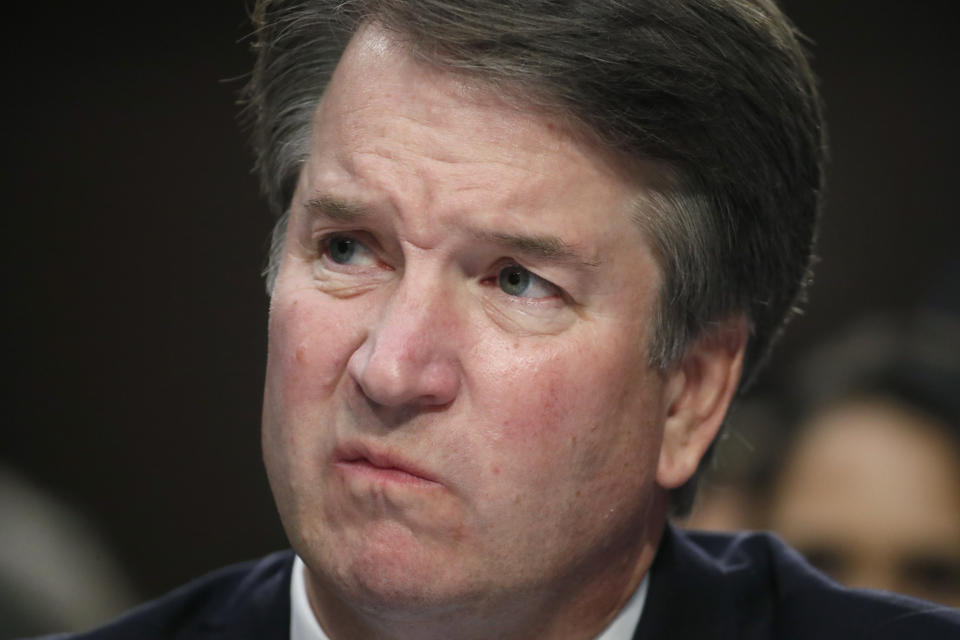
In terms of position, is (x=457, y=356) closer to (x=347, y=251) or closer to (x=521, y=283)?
(x=521, y=283)

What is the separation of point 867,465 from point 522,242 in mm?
2197

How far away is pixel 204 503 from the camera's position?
15.3ft

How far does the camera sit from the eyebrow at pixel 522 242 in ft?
7.21

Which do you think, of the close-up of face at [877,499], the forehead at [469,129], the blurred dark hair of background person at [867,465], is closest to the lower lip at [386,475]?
the forehead at [469,129]

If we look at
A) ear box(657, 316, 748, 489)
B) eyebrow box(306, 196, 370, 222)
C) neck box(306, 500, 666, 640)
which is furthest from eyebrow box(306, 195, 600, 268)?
neck box(306, 500, 666, 640)

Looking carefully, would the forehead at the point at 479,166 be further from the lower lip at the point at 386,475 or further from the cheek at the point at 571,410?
the lower lip at the point at 386,475

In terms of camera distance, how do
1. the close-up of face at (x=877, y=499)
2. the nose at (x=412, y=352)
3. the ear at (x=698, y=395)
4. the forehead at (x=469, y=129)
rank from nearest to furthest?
the nose at (x=412, y=352), the forehead at (x=469, y=129), the ear at (x=698, y=395), the close-up of face at (x=877, y=499)

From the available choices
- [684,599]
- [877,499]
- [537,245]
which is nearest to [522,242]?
[537,245]

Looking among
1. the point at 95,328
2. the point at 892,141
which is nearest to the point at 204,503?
the point at 95,328

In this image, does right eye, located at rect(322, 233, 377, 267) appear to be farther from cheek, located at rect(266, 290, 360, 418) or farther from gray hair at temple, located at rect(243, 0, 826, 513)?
gray hair at temple, located at rect(243, 0, 826, 513)

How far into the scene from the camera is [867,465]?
13.3ft

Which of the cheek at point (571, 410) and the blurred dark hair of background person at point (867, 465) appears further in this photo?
the blurred dark hair of background person at point (867, 465)

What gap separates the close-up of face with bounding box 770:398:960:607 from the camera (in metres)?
3.90

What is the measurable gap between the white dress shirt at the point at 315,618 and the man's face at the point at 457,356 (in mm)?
201
